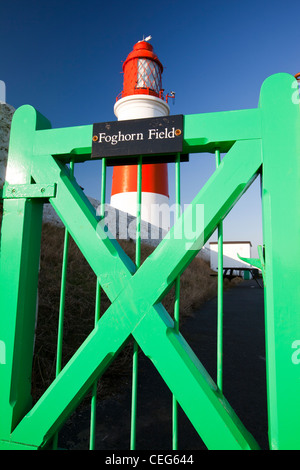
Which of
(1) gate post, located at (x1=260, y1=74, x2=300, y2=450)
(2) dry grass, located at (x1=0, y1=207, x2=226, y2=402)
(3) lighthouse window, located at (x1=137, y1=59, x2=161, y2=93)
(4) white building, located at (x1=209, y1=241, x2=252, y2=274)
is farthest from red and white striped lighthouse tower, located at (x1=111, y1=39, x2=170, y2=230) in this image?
(1) gate post, located at (x1=260, y1=74, x2=300, y2=450)

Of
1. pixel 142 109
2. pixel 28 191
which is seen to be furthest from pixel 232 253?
pixel 28 191

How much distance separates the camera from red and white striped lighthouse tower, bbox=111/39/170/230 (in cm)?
1230

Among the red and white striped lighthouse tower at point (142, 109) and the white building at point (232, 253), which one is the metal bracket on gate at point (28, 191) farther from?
the white building at point (232, 253)

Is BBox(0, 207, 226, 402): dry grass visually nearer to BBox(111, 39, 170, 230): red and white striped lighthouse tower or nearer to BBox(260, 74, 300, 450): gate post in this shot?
BBox(260, 74, 300, 450): gate post

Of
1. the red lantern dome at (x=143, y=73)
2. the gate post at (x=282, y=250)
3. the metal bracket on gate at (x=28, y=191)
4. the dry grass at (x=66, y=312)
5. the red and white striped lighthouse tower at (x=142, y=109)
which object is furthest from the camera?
the red lantern dome at (x=143, y=73)

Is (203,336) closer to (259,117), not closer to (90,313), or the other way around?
(90,313)

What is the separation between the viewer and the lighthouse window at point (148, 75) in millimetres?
13266

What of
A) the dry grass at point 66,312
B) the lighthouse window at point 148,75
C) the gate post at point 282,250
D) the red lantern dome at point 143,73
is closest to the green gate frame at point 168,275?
the gate post at point 282,250

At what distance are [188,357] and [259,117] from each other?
1.07 meters

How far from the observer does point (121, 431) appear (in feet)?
6.07

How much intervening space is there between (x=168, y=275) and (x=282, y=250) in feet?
1.54

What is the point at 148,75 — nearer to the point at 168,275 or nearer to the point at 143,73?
the point at 143,73

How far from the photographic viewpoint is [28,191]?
136cm
